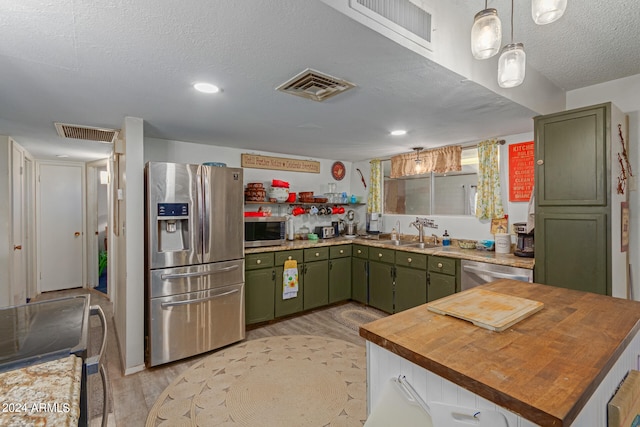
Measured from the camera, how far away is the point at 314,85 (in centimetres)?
190

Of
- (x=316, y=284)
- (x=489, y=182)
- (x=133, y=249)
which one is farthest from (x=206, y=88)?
(x=489, y=182)

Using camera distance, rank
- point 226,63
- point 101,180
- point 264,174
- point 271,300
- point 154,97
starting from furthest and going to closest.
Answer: point 101,180 < point 264,174 < point 271,300 < point 154,97 < point 226,63

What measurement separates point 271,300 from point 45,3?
300 centimetres

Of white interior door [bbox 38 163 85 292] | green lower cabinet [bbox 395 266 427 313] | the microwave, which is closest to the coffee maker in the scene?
green lower cabinet [bbox 395 266 427 313]

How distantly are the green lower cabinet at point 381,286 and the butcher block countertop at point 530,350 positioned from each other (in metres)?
2.30

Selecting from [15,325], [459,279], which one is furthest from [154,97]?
[459,279]

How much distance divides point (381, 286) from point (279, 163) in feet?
6.98

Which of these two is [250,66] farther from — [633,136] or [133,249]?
[633,136]

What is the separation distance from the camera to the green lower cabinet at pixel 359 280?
4062mm

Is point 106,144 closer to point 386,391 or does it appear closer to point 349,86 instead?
point 349,86

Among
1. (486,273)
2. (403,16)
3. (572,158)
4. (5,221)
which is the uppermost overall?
(403,16)

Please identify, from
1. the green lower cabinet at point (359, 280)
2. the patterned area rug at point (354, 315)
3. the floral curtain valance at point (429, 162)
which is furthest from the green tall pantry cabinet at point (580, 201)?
the green lower cabinet at point (359, 280)

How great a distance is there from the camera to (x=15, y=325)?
1077mm

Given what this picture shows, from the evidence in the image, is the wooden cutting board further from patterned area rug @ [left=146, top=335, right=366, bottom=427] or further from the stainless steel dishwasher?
the stainless steel dishwasher
